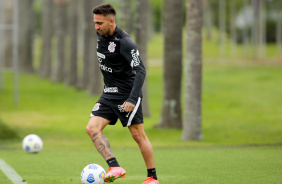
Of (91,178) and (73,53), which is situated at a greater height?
(91,178)

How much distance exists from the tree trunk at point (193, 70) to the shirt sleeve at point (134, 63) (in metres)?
8.55

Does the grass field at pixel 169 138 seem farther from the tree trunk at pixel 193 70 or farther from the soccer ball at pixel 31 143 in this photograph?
the tree trunk at pixel 193 70

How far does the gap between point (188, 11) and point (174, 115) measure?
4.13m

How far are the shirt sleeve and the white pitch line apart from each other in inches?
93.1

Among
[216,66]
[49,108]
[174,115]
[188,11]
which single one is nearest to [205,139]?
[174,115]

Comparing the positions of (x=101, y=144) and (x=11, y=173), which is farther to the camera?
(x=11, y=173)

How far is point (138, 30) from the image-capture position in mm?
22547

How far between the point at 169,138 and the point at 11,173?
858 centimetres

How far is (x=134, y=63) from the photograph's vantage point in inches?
324

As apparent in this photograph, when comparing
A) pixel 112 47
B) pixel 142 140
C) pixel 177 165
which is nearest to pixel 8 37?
pixel 177 165

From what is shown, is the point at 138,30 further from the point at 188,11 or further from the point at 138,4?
the point at 188,11

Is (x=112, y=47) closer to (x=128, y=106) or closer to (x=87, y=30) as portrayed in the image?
(x=128, y=106)

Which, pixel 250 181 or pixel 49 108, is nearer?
pixel 250 181

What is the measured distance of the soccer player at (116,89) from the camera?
8.23 metres
